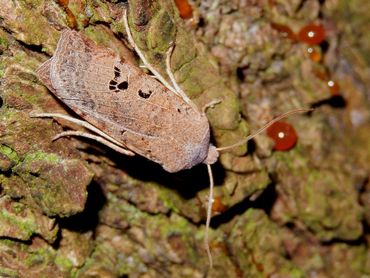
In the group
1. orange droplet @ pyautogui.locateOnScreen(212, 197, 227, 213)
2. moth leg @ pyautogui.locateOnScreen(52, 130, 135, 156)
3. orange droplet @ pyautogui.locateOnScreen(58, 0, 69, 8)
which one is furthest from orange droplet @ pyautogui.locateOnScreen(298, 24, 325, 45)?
orange droplet @ pyautogui.locateOnScreen(58, 0, 69, 8)

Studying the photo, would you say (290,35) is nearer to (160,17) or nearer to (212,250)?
(160,17)

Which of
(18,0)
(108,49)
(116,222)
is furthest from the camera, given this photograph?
(116,222)

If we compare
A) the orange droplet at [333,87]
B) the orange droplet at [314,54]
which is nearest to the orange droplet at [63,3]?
the orange droplet at [314,54]

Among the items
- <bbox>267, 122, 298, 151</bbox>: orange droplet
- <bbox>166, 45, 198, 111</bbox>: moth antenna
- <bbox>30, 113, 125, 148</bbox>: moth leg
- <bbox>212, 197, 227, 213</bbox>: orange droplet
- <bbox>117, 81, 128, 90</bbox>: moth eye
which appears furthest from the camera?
<bbox>267, 122, 298, 151</bbox>: orange droplet

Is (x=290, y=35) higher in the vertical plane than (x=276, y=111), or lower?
higher

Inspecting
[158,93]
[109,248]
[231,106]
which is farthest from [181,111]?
[109,248]

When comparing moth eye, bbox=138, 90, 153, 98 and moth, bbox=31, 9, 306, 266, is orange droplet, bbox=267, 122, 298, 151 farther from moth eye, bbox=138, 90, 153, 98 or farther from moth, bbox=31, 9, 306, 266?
moth eye, bbox=138, 90, 153, 98

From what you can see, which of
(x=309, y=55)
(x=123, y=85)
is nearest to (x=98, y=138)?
(x=123, y=85)
